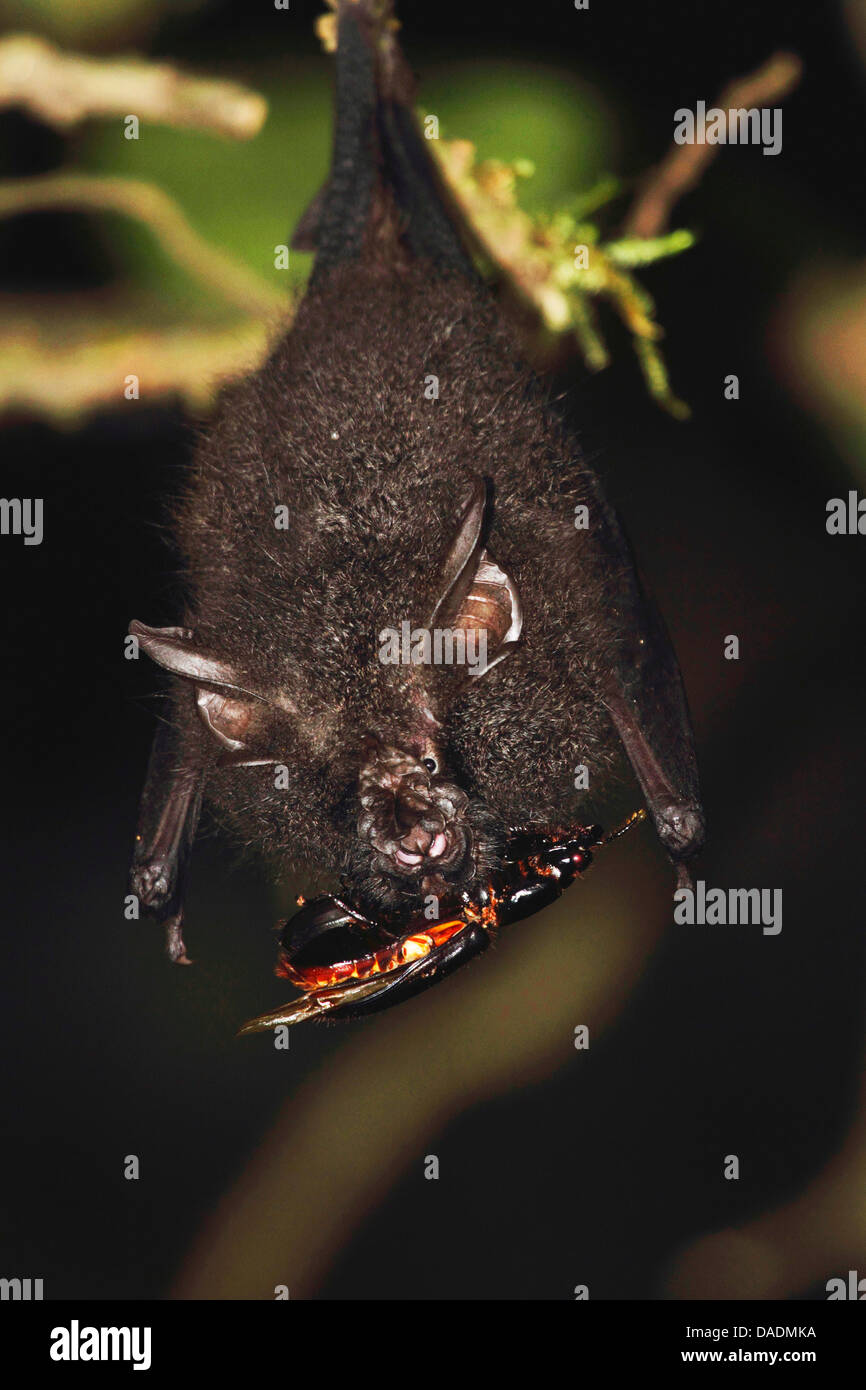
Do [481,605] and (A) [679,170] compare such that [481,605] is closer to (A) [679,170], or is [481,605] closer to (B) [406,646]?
(B) [406,646]

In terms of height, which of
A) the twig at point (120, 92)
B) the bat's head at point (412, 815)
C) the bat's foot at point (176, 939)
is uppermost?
the twig at point (120, 92)

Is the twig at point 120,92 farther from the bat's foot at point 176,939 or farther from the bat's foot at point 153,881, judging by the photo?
the bat's foot at point 176,939

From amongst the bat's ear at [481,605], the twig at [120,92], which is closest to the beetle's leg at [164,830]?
the bat's ear at [481,605]

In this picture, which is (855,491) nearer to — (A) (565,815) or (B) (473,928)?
(A) (565,815)

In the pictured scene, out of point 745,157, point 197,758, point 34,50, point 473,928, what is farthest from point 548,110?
point 473,928

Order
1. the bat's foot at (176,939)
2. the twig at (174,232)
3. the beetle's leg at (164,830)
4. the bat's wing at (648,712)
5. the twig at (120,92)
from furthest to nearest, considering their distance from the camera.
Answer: the twig at (174,232)
the twig at (120,92)
the bat's foot at (176,939)
the beetle's leg at (164,830)
the bat's wing at (648,712)

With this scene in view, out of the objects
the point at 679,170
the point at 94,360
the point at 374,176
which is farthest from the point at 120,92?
the point at 679,170

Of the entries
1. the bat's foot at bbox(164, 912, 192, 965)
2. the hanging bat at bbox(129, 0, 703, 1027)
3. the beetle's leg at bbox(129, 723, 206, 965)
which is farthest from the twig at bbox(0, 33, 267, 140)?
the bat's foot at bbox(164, 912, 192, 965)

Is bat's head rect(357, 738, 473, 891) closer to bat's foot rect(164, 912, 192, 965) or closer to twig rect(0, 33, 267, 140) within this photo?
bat's foot rect(164, 912, 192, 965)
